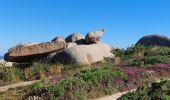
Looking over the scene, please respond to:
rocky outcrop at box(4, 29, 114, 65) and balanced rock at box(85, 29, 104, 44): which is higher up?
balanced rock at box(85, 29, 104, 44)

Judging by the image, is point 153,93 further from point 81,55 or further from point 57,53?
point 57,53

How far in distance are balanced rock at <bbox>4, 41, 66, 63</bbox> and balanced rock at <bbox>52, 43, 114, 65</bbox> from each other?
2.90ft

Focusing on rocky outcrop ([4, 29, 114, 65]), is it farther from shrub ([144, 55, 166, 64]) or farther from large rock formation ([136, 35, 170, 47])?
large rock formation ([136, 35, 170, 47])

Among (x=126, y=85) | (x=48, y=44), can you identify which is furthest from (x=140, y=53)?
(x=126, y=85)

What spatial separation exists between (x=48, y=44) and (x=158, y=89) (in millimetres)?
22458

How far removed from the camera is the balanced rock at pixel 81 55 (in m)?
34.8

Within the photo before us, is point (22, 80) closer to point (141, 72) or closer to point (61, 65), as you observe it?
point (61, 65)

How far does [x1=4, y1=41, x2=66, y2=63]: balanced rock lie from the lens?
119ft

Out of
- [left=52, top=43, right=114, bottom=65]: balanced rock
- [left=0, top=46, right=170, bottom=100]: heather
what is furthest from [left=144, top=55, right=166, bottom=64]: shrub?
[left=52, top=43, right=114, bottom=65]: balanced rock

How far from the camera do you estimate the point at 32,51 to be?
119 ft

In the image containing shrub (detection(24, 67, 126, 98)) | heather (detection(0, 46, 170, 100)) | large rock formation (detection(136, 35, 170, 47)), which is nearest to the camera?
shrub (detection(24, 67, 126, 98))

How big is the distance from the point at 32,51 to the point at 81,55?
416 cm

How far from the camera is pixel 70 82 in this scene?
21766 millimetres

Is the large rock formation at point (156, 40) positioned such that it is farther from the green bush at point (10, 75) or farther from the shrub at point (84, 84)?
the shrub at point (84, 84)
